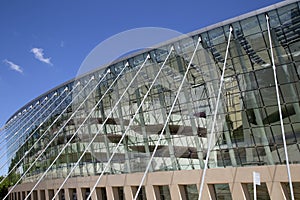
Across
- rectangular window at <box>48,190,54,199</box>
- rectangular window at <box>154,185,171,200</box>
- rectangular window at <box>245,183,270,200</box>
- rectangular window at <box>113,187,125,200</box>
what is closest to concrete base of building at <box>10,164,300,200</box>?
rectangular window at <box>113,187,125,200</box>

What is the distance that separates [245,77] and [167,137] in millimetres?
7143

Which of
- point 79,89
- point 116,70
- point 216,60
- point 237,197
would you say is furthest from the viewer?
point 79,89

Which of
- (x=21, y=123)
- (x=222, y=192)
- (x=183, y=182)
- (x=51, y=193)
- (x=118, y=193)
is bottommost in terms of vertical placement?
(x=222, y=192)

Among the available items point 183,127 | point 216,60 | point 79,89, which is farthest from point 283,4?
point 79,89

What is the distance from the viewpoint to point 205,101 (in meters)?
18.9

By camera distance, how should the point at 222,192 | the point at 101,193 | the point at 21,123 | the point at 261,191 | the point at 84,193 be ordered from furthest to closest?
the point at 21,123, the point at 84,193, the point at 101,193, the point at 222,192, the point at 261,191

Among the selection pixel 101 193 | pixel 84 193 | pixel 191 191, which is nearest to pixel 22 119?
pixel 84 193

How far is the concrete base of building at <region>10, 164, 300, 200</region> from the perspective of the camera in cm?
1423

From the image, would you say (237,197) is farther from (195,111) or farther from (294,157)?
(195,111)

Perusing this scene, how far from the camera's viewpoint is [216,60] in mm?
18594

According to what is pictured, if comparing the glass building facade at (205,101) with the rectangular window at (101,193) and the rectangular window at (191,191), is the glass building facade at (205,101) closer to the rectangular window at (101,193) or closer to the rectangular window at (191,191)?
the rectangular window at (191,191)

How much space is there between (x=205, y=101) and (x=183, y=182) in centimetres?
583

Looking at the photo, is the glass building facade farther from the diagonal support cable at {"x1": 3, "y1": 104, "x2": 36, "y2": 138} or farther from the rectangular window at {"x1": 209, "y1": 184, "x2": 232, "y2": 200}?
the diagonal support cable at {"x1": 3, "y1": 104, "x2": 36, "y2": 138}

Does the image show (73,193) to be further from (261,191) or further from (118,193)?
(261,191)
